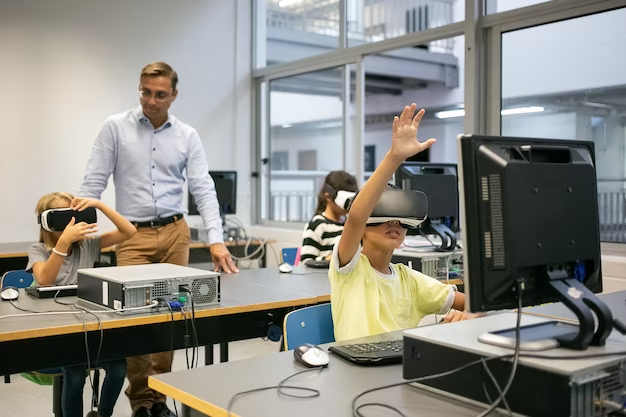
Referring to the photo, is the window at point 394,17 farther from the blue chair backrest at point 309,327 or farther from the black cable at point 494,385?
the black cable at point 494,385

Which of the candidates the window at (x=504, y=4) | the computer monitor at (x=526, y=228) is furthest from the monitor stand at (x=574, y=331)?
the window at (x=504, y=4)

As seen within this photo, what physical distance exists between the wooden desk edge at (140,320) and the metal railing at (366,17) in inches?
120

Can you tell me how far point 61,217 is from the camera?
8.79 feet

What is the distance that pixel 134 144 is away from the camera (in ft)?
10.4

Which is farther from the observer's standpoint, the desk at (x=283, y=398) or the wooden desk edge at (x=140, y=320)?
the wooden desk edge at (x=140, y=320)

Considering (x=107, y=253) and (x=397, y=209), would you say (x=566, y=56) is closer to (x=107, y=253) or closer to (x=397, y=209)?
(x=397, y=209)

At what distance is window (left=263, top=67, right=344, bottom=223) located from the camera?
20.8ft

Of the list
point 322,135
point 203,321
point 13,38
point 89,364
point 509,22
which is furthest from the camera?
point 322,135

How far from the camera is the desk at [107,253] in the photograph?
14.5 ft

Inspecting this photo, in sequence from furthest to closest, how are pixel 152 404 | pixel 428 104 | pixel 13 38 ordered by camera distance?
pixel 428 104, pixel 13 38, pixel 152 404

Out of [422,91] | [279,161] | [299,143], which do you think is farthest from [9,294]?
[422,91]

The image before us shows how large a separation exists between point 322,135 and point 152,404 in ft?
12.8

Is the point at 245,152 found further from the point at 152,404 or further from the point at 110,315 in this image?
the point at 110,315

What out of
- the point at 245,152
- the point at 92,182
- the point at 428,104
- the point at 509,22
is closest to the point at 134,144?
the point at 92,182
